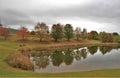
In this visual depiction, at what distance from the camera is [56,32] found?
125m

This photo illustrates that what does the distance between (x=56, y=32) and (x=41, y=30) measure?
26.4 feet

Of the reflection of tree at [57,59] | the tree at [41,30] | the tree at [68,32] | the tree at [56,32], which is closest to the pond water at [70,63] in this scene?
the reflection of tree at [57,59]

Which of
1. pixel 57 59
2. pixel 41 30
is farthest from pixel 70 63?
pixel 41 30

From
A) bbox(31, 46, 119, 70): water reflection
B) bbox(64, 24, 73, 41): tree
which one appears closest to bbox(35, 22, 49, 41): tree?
bbox(64, 24, 73, 41): tree

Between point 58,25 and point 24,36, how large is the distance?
2304 cm

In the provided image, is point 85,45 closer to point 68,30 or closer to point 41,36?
point 68,30

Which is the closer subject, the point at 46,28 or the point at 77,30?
the point at 46,28

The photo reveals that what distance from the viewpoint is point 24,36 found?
118m

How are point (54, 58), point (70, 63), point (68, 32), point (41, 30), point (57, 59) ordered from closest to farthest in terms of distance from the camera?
point (70, 63)
point (57, 59)
point (54, 58)
point (41, 30)
point (68, 32)

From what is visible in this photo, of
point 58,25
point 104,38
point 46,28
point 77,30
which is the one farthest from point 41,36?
point 104,38

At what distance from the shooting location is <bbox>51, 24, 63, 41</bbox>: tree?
12400 centimetres

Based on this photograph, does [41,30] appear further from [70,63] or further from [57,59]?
[70,63]

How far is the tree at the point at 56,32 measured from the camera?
124000 mm

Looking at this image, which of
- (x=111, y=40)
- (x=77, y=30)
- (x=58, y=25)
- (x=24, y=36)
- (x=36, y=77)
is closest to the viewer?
(x=36, y=77)
